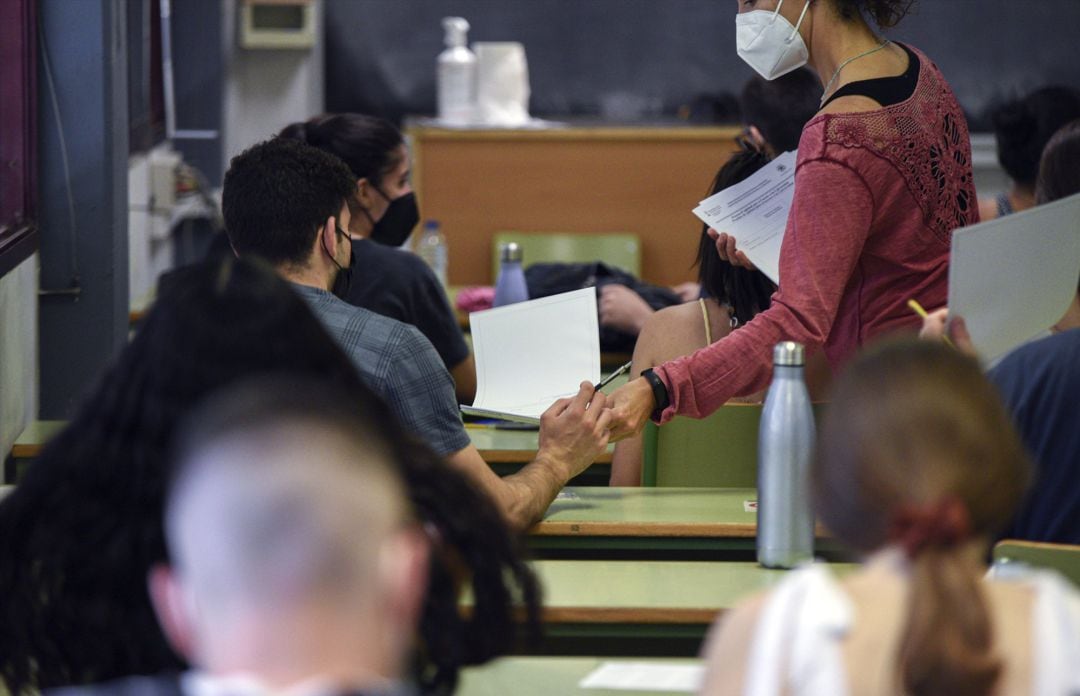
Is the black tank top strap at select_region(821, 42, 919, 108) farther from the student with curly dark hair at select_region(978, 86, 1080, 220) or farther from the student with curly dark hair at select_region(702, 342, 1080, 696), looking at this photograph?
the student with curly dark hair at select_region(978, 86, 1080, 220)

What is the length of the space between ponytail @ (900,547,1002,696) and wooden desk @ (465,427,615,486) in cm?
178

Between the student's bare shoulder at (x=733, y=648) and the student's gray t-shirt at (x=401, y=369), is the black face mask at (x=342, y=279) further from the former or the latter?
the student's bare shoulder at (x=733, y=648)

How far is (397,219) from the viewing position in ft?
12.0

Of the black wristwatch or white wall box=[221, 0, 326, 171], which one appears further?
white wall box=[221, 0, 326, 171]

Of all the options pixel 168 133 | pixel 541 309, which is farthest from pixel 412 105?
pixel 541 309

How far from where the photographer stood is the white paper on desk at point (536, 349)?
246 cm

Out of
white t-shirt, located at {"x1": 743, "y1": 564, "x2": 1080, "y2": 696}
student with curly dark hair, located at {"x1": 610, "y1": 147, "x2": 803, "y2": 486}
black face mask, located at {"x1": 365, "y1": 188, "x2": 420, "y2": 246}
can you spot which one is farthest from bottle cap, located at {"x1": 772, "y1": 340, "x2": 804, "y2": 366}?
black face mask, located at {"x1": 365, "y1": 188, "x2": 420, "y2": 246}

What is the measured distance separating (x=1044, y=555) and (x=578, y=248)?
3815 mm

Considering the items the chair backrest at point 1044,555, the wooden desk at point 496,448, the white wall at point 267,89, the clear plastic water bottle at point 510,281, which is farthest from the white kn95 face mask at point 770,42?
the white wall at point 267,89

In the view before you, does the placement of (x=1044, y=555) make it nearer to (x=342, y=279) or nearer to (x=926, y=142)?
(x=926, y=142)

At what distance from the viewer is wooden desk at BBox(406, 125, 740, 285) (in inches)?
223

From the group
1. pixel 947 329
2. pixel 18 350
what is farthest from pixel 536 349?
pixel 18 350

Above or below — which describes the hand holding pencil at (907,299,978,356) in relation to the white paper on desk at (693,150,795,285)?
below

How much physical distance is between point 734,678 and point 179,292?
22.6 inches
